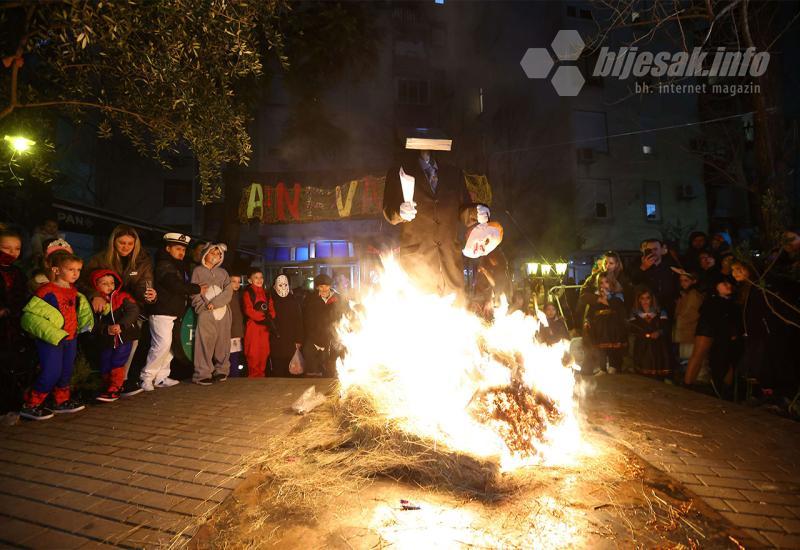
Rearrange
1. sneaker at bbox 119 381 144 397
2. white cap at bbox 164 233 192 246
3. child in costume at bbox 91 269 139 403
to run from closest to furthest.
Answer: child in costume at bbox 91 269 139 403 → sneaker at bbox 119 381 144 397 → white cap at bbox 164 233 192 246

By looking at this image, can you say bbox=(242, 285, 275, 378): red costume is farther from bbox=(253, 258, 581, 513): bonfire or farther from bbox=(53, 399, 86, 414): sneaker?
bbox=(253, 258, 581, 513): bonfire

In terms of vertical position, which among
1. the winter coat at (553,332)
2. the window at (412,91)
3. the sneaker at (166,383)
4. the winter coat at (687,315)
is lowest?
the sneaker at (166,383)

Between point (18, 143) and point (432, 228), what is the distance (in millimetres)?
6098

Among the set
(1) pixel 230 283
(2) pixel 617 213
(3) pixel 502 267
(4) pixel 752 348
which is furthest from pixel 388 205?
(2) pixel 617 213

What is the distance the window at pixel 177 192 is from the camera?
84.9ft

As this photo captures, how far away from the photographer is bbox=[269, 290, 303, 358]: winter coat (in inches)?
328

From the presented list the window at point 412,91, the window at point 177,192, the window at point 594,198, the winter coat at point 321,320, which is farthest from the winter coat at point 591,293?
the window at point 177,192

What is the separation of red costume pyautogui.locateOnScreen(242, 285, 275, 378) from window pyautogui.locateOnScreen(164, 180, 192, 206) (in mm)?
21728

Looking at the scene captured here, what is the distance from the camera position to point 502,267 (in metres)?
5.56

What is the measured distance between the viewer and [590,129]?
77.9 feet

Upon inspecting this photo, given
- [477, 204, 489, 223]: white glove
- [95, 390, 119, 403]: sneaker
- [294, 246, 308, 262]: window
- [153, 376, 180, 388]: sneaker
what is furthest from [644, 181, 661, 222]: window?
[95, 390, 119, 403]: sneaker

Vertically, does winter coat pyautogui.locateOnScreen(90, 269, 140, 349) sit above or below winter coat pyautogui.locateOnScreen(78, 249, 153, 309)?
below

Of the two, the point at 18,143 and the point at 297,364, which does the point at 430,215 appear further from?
the point at 18,143

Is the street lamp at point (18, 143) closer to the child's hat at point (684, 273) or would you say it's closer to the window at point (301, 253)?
the child's hat at point (684, 273)
